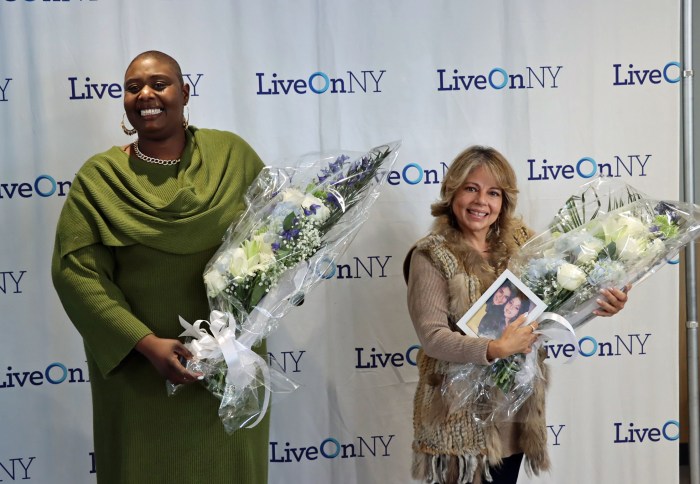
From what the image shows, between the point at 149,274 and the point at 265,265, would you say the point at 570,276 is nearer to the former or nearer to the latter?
the point at 265,265

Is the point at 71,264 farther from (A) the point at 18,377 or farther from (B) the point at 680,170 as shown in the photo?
(B) the point at 680,170

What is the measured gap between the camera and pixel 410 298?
7.65 feet

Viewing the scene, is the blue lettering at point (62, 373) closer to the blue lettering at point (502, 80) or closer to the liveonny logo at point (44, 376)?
the liveonny logo at point (44, 376)

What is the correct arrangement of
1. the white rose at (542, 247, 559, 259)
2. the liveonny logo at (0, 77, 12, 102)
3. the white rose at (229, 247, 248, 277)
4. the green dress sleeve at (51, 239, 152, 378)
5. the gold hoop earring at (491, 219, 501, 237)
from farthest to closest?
the liveonny logo at (0, 77, 12, 102)
the gold hoop earring at (491, 219, 501, 237)
the white rose at (542, 247, 559, 259)
the green dress sleeve at (51, 239, 152, 378)
the white rose at (229, 247, 248, 277)

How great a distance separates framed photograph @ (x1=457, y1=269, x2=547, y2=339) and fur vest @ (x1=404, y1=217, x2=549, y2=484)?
0.28 ft

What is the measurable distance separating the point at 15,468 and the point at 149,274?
1507mm

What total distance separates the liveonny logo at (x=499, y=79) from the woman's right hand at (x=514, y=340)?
1279 millimetres

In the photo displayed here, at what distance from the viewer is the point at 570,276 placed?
6.82ft

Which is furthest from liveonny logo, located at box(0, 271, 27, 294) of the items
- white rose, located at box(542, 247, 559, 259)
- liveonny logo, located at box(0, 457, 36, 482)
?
white rose, located at box(542, 247, 559, 259)

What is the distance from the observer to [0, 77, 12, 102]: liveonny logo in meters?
2.94

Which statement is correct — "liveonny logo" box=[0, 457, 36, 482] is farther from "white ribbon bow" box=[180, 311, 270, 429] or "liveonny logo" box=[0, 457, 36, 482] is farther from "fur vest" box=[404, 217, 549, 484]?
"fur vest" box=[404, 217, 549, 484]

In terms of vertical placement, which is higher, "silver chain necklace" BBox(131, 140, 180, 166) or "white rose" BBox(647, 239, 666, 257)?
"silver chain necklace" BBox(131, 140, 180, 166)

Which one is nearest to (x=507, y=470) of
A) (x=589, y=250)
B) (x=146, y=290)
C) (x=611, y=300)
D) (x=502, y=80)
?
(x=611, y=300)

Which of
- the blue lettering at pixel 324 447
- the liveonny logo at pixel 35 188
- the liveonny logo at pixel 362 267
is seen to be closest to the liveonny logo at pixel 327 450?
the blue lettering at pixel 324 447
